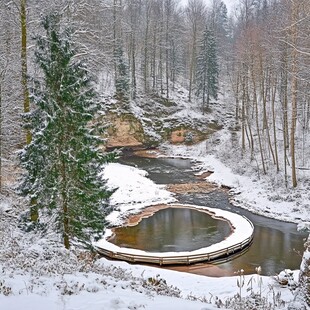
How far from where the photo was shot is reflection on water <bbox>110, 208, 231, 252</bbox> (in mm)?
15508

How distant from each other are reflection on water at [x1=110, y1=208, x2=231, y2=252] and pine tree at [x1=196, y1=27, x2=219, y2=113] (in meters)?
27.9

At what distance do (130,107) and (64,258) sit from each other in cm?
3433

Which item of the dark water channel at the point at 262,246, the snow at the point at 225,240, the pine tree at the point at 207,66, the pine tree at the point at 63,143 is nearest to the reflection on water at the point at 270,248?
the dark water channel at the point at 262,246

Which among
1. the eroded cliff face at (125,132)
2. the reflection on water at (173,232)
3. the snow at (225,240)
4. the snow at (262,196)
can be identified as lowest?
the reflection on water at (173,232)

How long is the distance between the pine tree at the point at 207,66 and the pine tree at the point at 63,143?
3606 centimetres

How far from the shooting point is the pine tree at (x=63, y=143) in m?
9.61

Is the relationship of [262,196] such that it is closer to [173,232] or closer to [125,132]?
[173,232]

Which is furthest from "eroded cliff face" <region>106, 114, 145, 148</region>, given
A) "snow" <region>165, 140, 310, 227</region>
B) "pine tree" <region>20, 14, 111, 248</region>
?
"pine tree" <region>20, 14, 111, 248</region>

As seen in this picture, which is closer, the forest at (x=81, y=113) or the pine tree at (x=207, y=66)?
the forest at (x=81, y=113)

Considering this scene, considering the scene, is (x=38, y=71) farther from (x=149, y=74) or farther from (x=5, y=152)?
(x=149, y=74)

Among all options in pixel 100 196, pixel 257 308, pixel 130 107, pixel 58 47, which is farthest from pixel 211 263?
pixel 130 107

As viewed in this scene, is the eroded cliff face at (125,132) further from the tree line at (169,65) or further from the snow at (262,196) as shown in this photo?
the snow at (262,196)

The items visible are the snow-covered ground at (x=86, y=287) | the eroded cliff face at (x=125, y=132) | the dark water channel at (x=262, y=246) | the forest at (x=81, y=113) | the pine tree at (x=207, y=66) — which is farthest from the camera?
the pine tree at (x=207, y=66)

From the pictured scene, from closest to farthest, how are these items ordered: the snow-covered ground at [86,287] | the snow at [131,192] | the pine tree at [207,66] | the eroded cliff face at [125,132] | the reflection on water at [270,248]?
the snow-covered ground at [86,287]
the reflection on water at [270,248]
the snow at [131,192]
the eroded cliff face at [125,132]
the pine tree at [207,66]
